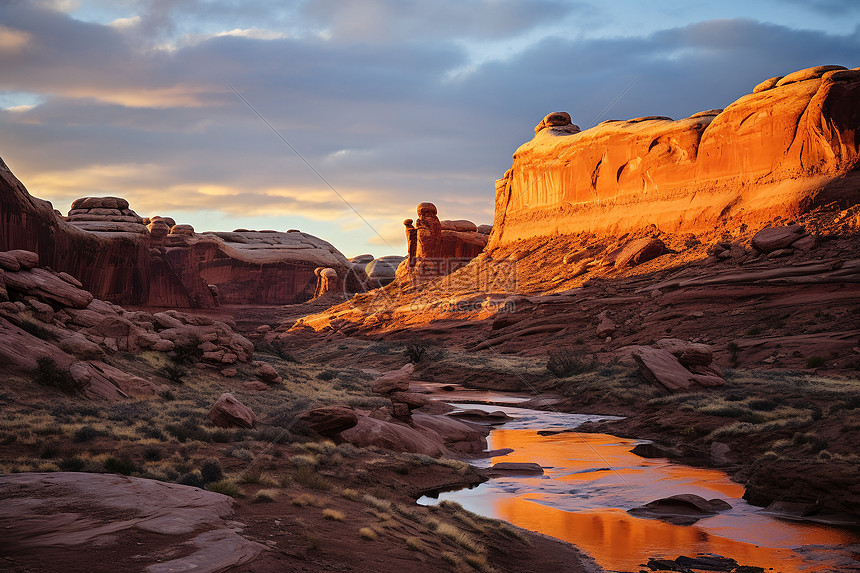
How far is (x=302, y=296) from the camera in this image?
8200 cm

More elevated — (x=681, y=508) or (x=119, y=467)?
(x=119, y=467)

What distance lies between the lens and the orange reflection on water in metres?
8.79

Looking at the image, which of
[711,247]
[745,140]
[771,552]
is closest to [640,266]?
[711,247]

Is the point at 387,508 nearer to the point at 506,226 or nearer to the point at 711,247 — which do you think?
the point at 711,247

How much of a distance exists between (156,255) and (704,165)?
40049mm

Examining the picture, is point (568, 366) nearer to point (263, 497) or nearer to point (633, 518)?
point (633, 518)

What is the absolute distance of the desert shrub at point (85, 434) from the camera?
1084 cm

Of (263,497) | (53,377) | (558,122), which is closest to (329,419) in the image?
(263,497)

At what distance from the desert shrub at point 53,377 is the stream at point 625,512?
9.28 metres

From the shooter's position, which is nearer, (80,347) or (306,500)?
(306,500)

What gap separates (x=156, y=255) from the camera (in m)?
46.7

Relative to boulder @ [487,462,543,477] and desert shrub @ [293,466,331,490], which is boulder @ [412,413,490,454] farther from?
desert shrub @ [293,466,331,490]

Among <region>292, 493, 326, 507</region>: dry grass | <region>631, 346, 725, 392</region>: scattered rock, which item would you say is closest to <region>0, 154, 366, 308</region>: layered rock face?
<region>292, 493, 326, 507</region>: dry grass

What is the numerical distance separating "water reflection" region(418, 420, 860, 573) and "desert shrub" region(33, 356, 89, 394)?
9457 millimetres
